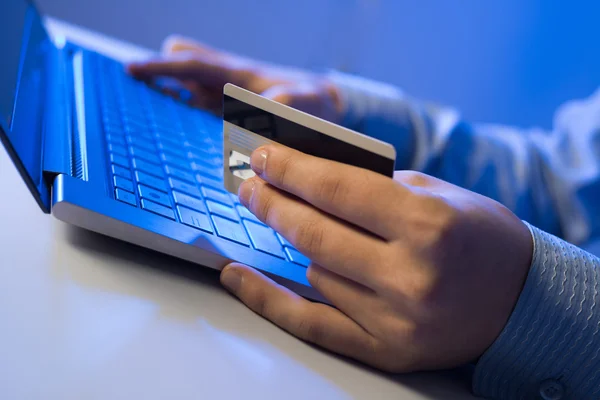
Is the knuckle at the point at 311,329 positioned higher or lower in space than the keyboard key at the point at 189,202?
lower

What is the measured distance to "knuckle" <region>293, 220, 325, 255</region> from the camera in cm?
35

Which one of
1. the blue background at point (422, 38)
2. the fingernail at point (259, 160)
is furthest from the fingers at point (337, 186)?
the blue background at point (422, 38)

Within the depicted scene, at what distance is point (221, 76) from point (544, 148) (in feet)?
1.65

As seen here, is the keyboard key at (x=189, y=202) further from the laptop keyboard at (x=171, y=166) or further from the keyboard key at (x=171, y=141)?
the keyboard key at (x=171, y=141)

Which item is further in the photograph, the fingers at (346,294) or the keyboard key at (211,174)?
the keyboard key at (211,174)

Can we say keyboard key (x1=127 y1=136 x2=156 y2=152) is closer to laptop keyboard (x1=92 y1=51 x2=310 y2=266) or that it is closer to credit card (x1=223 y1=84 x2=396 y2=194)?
laptop keyboard (x1=92 y1=51 x2=310 y2=266)

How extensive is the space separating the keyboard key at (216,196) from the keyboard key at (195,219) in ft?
0.16

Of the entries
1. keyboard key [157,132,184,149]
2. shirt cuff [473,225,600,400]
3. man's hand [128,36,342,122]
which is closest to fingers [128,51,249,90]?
man's hand [128,36,342,122]

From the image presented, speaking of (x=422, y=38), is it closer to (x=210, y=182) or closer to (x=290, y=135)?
(x=210, y=182)

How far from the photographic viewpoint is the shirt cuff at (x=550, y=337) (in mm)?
359

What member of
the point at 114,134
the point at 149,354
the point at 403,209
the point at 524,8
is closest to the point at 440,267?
the point at 403,209

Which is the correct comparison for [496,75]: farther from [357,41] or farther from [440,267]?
[440,267]

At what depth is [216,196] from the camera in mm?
467

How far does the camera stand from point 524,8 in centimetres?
180
